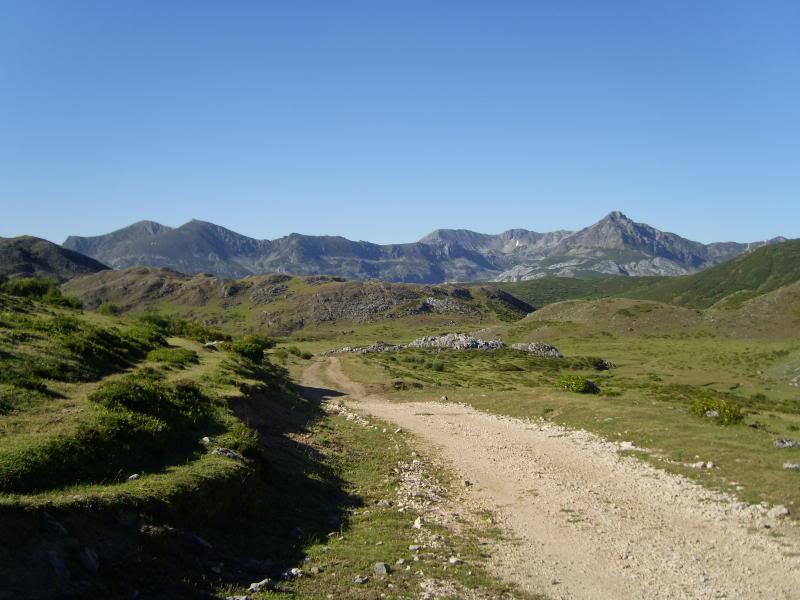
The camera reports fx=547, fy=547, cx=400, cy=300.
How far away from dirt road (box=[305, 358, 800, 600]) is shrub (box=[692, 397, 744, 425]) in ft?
24.5

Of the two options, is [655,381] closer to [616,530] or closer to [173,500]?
[616,530]

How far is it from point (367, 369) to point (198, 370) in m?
34.7

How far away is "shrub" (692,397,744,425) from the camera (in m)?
28.2

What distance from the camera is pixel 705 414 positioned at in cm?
3030

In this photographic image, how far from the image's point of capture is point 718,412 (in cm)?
3030

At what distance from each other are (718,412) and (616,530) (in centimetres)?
1857

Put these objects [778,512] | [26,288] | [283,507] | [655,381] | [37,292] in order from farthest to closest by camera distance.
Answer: [655,381], [37,292], [26,288], [283,507], [778,512]

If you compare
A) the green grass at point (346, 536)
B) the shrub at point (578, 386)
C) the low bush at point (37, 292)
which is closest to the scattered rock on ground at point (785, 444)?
the green grass at point (346, 536)

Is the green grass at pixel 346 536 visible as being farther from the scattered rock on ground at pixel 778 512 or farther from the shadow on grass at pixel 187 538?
the scattered rock on ground at pixel 778 512

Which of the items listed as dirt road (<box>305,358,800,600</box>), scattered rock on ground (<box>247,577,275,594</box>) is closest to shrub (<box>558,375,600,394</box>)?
dirt road (<box>305,358,800,600</box>)

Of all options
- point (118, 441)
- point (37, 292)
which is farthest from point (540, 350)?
point (118, 441)

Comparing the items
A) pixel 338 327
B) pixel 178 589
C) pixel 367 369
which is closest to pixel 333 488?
pixel 178 589

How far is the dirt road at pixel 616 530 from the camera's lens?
488 inches

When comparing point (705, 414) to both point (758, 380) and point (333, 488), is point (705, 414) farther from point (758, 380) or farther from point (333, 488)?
point (758, 380)
